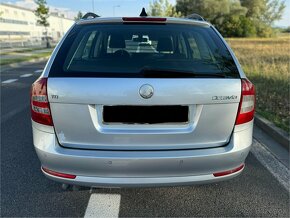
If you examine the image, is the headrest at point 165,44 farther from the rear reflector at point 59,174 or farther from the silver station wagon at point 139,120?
the rear reflector at point 59,174

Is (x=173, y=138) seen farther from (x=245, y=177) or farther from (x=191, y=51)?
(x=245, y=177)

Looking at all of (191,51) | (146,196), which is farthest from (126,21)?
(146,196)

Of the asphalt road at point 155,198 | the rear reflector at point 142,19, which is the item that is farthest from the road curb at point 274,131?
the rear reflector at point 142,19

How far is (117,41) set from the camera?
303cm

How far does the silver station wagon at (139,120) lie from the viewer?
7.62 feet

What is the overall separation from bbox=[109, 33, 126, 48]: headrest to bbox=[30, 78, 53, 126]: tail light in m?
0.87

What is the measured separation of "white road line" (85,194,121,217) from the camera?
9.39 feet

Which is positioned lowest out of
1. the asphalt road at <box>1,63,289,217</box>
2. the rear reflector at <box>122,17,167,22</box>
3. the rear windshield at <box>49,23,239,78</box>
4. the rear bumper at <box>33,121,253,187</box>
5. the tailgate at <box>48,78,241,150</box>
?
the asphalt road at <box>1,63,289,217</box>

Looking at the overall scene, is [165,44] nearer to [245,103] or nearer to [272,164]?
[245,103]

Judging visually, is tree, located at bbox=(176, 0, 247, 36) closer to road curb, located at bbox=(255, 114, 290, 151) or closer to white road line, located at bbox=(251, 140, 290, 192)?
road curb, located at bbox=(255, 114, 290, 151)

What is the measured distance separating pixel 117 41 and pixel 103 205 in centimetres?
160

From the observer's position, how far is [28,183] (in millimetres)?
3422

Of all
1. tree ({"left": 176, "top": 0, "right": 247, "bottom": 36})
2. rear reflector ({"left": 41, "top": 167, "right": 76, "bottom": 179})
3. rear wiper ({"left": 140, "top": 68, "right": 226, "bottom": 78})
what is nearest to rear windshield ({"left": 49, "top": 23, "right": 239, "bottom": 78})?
rear wiper ({"left": 140, "top": 68, "right": 226, "bottom": 78})

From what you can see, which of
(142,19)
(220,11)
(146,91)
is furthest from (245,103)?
(220,11)
